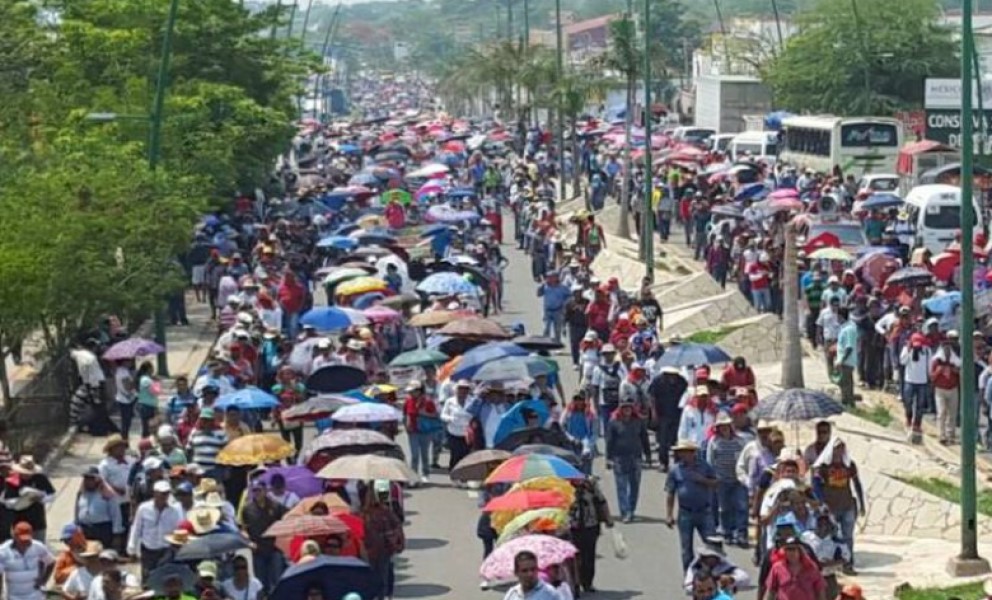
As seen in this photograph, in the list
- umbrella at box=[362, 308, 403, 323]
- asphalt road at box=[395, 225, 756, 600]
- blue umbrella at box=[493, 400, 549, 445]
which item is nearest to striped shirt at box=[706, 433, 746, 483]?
asphalt road at box=[395, 225, 756, 600]

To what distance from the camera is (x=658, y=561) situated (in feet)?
70.5

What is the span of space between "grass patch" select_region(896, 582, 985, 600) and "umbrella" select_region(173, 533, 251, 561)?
5168 millimetres

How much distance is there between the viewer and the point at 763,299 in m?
37.2

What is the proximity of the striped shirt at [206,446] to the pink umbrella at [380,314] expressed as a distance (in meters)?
9.55

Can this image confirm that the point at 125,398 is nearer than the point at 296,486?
No

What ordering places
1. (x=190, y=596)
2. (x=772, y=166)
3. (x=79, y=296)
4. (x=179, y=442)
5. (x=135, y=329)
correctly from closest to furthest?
(x=190, y=596), (x=179, y=442), (x=79, y=296), (x=135, y=329), (x=772, y=166)

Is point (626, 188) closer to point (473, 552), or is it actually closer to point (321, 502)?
point (473, 552)

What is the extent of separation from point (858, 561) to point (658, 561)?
168 centimetres

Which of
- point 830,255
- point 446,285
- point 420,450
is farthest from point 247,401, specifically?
point 830,255

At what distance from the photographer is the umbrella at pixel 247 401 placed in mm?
23859

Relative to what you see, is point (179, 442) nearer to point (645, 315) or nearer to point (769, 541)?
point (769, 541)

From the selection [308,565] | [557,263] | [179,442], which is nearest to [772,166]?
[557,263]

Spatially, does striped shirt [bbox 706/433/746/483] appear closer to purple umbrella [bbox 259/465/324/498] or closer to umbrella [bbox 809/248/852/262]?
purple umbrella [bbox 259/465/324/498]

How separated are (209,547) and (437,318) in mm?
14021
